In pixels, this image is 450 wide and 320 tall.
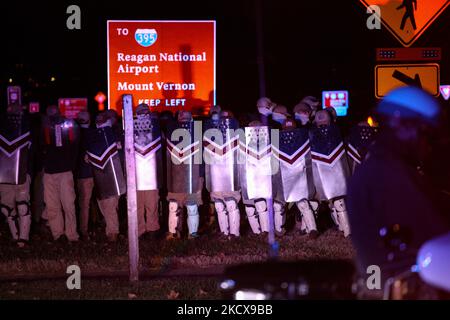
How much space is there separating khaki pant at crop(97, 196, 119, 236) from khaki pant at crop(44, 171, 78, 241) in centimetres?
55

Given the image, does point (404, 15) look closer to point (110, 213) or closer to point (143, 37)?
point (110, 213)

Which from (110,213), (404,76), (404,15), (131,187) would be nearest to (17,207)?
(110,213)

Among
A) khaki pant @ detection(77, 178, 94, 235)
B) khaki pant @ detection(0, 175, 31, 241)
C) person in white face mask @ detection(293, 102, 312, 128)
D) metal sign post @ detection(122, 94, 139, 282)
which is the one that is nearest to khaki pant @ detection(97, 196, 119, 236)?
khaki pant @ detection(77, 178, 94, 235)

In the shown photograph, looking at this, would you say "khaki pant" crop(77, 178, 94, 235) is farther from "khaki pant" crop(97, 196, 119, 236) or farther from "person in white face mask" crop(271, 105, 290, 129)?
"person in white face mask" crop(271, 105, 290, 129)

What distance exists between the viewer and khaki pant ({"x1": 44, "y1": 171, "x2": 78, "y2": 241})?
1357 centimetres

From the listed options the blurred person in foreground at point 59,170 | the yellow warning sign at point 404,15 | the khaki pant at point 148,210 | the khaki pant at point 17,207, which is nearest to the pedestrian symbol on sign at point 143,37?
the blurred person in foreground at point 59,170

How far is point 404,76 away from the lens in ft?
32.1

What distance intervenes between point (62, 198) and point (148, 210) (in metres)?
1.48

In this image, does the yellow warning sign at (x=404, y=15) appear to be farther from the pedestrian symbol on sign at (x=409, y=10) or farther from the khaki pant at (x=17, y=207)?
the khaki pant at (x=17, y=207)

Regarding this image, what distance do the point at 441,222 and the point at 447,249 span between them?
0.55m
